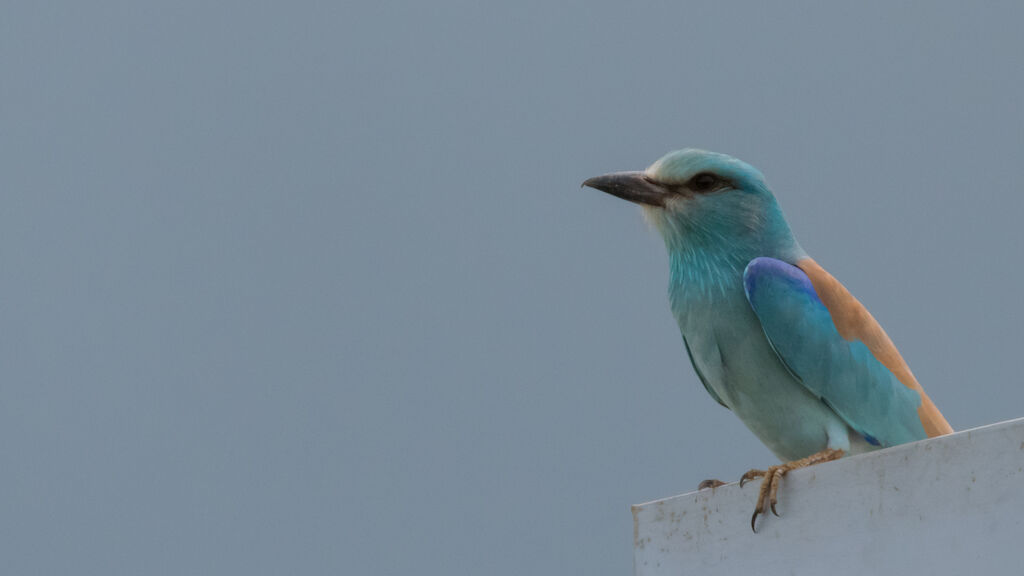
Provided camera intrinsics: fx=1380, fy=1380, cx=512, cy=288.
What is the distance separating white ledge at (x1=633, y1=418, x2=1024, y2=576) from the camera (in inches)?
137

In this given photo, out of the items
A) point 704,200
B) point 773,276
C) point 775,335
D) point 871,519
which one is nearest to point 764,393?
point 775,335

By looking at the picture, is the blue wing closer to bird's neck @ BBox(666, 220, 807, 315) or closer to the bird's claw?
bird's neck @ BBox(666, 220, 807, 315)

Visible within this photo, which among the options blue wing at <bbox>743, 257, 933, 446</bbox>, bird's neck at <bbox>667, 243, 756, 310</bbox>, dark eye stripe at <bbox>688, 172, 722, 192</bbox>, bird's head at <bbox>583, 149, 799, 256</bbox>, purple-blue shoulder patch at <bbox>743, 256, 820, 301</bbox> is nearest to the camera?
blue wing at <bbox>743, 257, 933, 446</bbox>

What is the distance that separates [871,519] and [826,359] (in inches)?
Answer: 86.5

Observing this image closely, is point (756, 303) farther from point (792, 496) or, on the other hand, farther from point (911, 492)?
point (911, 492)

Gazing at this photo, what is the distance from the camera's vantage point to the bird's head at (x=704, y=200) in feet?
21.2

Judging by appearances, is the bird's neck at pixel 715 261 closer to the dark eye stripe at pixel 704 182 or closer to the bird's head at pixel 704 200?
the bird's head at pixel 704 200

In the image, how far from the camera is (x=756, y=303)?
19.6 feet

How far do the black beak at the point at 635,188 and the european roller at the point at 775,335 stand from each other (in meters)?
0.12

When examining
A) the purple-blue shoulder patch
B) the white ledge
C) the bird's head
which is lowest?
the white ledge

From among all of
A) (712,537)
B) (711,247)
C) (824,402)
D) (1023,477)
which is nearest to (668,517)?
(712,537)

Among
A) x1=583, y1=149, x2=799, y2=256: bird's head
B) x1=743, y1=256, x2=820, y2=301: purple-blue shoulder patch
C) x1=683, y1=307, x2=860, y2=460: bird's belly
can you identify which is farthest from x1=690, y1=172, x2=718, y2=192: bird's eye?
x1=683, y1=307, x2=860, y2=460: bird's belly

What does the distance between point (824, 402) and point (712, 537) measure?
1.85 meters

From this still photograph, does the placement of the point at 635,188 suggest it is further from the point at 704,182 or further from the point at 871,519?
the point at 871,519
